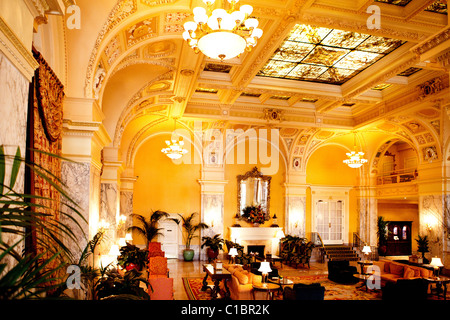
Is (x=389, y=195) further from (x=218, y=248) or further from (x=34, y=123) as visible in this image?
(x=34, y=123)

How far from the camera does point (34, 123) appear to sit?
4.62 metres

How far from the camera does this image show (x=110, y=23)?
6.30 meters

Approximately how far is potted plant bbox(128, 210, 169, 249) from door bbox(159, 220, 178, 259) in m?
0.29

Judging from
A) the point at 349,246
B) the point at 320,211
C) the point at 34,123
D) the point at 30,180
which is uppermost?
the point at 34,123

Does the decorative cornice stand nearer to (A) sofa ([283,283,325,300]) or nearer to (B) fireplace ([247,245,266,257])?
(A) sofa ([283,283,325,300])

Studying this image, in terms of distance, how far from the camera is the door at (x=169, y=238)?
55.4ft

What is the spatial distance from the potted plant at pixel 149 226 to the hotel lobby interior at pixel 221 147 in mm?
87

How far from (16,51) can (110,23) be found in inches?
Result: 131

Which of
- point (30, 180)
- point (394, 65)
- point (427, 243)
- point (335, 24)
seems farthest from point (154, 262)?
point (427, 243)

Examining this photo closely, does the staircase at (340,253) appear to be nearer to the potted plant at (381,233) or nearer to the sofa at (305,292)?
the potted plant at (381,233)

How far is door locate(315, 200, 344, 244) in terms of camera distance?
1891 centimetres

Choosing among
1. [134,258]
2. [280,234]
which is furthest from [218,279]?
[280,234]

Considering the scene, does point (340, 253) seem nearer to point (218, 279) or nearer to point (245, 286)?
point (218, 279)
